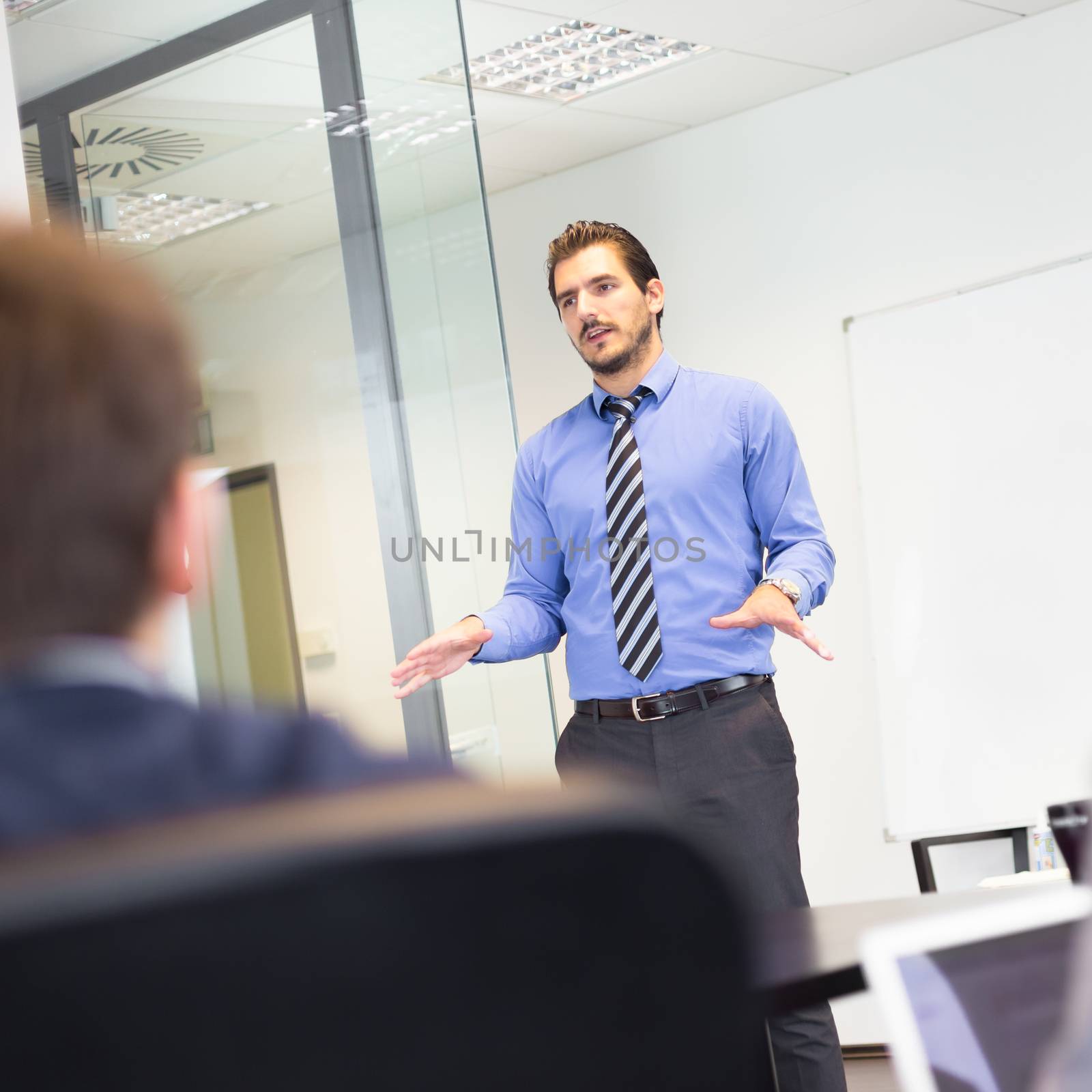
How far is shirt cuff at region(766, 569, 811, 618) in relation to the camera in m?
2.53

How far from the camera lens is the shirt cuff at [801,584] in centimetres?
253

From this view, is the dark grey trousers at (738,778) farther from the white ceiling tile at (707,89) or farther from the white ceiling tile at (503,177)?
the white ceiling tile at (503,177)

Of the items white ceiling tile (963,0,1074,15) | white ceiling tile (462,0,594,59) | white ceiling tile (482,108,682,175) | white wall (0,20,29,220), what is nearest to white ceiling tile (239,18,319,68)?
white wall (0,20,29,220)

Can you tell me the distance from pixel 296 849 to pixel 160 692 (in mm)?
137

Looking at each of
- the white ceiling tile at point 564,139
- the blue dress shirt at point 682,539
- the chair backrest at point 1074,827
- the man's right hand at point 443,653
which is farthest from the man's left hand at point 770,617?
the white ceiling tile at point 564,139

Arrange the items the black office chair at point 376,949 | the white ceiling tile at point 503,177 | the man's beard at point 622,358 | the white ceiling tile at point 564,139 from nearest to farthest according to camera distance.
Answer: the black office chair at point 376,949 → the man's beard at point 622,358 → the white ceiling tile at point 564,139 → the white ceiling tile at point 503,177

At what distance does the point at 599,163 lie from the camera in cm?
501

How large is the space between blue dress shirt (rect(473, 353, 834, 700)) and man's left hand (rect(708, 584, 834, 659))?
0.15 meters

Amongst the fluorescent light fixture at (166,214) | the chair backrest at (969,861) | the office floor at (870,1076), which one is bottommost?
the office floor at (870,1076)

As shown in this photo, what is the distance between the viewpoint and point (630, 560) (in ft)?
8.94

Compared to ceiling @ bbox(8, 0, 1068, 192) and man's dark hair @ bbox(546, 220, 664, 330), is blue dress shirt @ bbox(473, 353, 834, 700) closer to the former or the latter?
man's dark hair @ bbox(546, 220, 664, 330)

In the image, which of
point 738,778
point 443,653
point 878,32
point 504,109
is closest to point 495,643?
point 443,653

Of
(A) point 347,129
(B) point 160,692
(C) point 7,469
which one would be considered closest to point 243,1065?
(B) point 160,692

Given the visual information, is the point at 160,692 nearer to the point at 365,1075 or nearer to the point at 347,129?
the point at 365,1075
